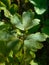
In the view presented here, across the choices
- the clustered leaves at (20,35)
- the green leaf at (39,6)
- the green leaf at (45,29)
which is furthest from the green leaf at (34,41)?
the green leaf at (39,6)

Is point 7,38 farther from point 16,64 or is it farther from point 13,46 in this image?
point 16,64

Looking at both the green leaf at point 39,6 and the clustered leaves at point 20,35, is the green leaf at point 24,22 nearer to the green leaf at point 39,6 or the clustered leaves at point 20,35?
the clustered leaves at point 20,35

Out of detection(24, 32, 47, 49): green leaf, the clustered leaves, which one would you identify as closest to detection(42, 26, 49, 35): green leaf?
the clustered leaves

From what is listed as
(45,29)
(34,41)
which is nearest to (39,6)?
(45,29)

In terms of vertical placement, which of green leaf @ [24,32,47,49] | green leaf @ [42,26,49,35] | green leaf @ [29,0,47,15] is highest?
green leaf @ [29,0,47,15]

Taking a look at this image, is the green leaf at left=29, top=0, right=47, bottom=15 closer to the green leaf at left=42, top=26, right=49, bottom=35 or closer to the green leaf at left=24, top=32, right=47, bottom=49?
the green leaf at left=42, top=26, right=49, bottom=35

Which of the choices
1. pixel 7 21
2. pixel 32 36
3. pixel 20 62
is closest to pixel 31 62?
pixel 20 62

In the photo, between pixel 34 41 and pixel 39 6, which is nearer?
pixel 34 41

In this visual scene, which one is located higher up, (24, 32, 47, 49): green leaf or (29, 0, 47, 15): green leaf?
(29, 0, 47, 15): green leaf

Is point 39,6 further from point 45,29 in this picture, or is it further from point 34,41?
point 34,41
